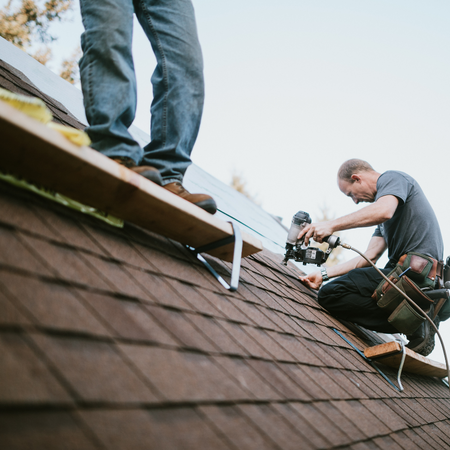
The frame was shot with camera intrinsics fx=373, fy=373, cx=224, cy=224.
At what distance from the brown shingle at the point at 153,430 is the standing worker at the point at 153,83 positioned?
2.78ft

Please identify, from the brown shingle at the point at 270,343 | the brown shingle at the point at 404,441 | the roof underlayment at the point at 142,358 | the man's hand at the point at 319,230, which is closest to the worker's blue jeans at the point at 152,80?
the roof underlayment at the point at 142,358

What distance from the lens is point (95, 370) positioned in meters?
0.72

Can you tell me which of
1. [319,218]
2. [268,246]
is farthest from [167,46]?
[319,218]

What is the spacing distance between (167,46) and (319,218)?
23538mm

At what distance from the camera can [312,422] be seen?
121 cm

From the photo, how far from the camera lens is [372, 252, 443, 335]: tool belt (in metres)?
2.81

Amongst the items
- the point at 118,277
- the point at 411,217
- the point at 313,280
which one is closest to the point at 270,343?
the point at 118,277

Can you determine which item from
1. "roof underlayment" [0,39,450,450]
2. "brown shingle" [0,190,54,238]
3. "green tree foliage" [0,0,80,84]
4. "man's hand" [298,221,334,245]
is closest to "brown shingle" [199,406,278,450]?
"roof underlayment" [0,39,450,450]

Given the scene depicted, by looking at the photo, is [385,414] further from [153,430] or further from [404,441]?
[153,430]

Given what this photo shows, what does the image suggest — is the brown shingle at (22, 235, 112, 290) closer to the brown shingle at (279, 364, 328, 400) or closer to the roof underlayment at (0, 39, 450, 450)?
the roof underlayment at (0, 39, 450, 450)

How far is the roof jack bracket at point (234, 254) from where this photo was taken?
5.39ft

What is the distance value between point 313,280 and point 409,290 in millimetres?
870

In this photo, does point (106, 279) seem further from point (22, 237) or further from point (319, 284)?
point (319, 284)

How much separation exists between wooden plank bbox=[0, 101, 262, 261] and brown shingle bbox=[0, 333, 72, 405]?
52cm
